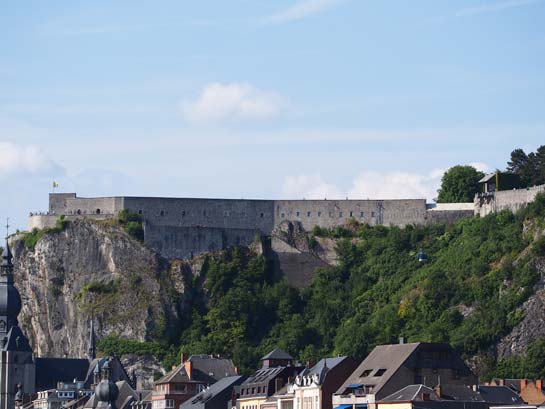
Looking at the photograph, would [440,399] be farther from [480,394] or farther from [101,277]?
[101,277]

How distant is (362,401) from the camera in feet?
358

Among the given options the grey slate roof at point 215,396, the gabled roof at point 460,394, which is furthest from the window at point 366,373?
the grey slate roof at point 215,396

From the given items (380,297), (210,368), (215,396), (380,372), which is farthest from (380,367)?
(380,297)

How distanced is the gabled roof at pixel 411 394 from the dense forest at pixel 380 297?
23462 mm

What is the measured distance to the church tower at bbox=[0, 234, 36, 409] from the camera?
156875 mm

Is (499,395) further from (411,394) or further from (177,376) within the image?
(177,376)

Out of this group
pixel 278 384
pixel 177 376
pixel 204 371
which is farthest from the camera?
pixel 204 371

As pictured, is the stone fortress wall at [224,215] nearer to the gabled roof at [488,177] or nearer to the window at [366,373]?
the gabled roof at [488,177]

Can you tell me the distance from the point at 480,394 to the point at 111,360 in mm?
45834

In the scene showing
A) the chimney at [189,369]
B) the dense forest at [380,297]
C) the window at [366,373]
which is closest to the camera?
the window at [366,373]

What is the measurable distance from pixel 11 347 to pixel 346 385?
165 feet

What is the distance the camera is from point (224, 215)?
15838 centimetres

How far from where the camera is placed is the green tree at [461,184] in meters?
158

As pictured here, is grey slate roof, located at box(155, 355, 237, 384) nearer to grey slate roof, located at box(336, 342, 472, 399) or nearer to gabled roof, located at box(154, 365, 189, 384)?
gabled roof, located at box(154, 365, 189, 384)
